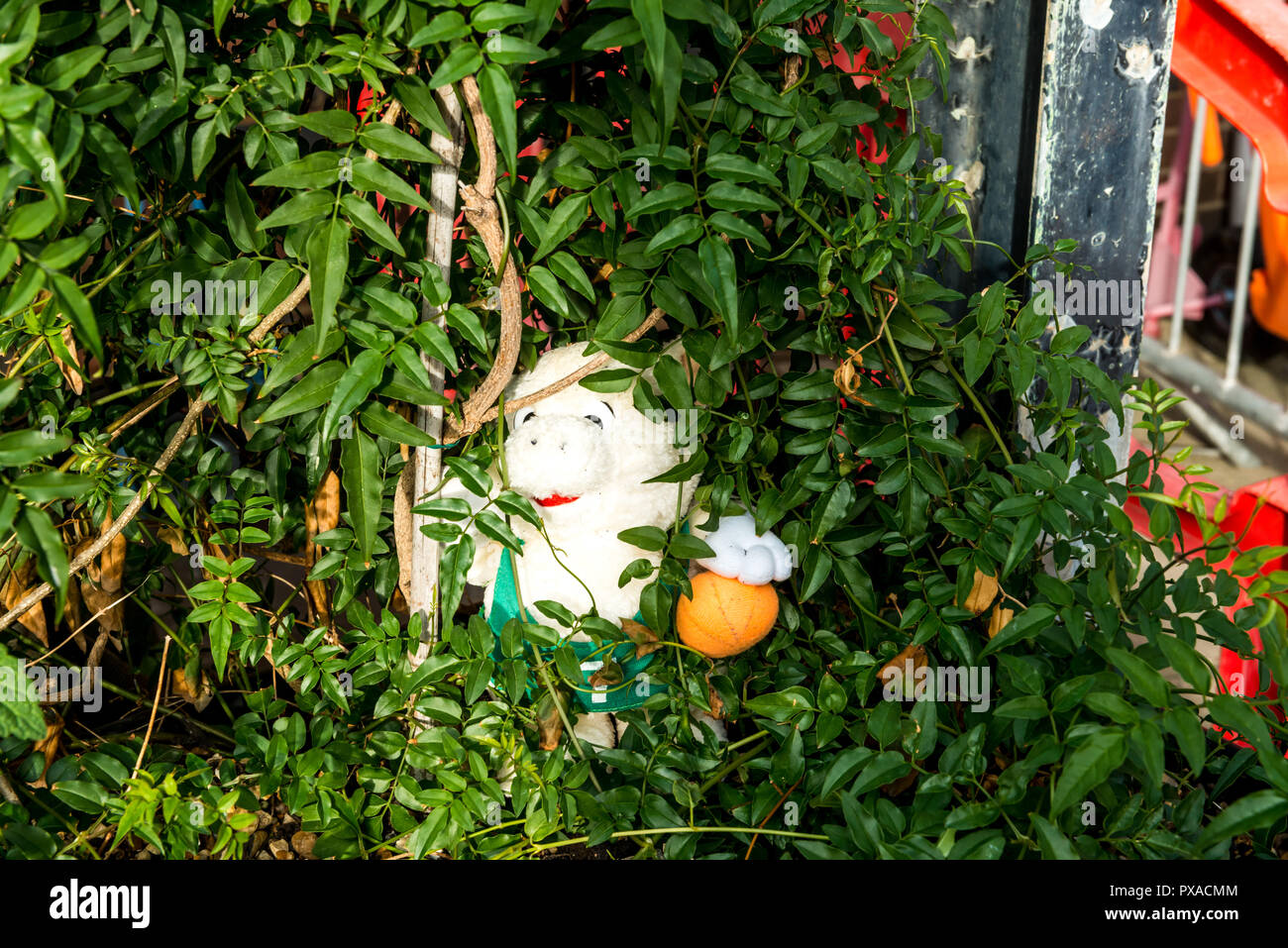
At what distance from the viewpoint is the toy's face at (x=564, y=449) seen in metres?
1.10

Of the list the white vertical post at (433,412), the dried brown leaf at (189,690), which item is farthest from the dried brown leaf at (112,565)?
the white vertical post at (433,412)

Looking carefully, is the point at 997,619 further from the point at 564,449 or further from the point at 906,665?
the point at 564,449

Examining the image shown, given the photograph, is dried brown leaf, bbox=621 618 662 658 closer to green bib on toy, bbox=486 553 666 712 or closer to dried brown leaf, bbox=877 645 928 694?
green bib on toy, bbox=486 553 666 712

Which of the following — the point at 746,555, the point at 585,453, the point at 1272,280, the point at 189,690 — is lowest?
the point at 189,690

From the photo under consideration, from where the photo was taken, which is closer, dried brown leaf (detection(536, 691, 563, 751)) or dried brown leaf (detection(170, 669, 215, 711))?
dried brown leaf (detection(536, 691, 563, 751))

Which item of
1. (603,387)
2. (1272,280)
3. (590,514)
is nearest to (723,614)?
(590,514)

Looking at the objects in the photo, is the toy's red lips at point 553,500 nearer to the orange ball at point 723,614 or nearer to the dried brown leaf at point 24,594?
the orange ball at point 723,614

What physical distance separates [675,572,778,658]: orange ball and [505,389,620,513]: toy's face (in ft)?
0.55

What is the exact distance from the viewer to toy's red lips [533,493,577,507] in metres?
1.13

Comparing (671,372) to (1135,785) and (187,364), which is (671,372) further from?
(1135,785)

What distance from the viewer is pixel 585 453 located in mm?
1107

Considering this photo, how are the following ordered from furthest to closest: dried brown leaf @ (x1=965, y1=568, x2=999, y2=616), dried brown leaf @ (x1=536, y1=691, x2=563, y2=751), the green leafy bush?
1. dried brown leaf @ (x1=965, y1=568, x2=999, y2=616)
2. dried brown leaf @ (x1=536, y1=691, x2=563, y2=751)
3. the green leafy bush

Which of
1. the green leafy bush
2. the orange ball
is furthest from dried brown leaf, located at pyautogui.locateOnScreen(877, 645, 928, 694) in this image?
the orange ball

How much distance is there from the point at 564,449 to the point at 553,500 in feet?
0.23
